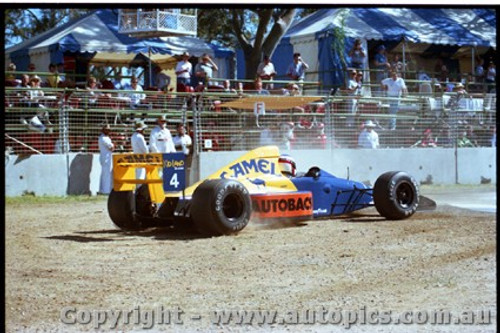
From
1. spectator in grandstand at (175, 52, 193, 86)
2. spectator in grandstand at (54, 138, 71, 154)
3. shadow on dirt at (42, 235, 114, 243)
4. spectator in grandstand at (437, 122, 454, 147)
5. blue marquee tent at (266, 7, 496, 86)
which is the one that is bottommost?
shadow on dirt at (42, 235, 114, 243)

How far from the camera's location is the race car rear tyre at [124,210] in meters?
6.75

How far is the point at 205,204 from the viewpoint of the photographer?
6359 mm

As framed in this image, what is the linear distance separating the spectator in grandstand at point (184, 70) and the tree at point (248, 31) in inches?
12.1

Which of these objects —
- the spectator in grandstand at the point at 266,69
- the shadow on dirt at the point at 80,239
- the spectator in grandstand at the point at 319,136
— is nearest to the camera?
the spectator in grandstand at the point at 266,69

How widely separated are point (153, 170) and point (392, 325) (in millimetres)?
3543

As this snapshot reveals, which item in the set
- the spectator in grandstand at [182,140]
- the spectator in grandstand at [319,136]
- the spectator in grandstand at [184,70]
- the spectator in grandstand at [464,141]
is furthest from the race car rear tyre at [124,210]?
the spectator in grandstand at [464,141]

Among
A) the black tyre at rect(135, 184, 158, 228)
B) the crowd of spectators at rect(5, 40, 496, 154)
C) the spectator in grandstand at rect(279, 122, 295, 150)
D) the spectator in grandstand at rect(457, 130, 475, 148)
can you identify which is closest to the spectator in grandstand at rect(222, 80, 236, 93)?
the crowd of spectators at rect(5, 40, 496, 154)

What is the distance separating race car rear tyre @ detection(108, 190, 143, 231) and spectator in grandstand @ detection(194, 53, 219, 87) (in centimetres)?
195

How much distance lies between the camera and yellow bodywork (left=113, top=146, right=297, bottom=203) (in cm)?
651

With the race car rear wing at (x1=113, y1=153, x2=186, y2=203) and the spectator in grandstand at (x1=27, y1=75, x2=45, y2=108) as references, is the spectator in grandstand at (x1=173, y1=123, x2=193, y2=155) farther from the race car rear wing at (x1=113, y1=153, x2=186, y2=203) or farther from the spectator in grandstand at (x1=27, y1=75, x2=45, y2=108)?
the spectator in grandstand at (x1=27, y1=75, x2=45, y2=108)

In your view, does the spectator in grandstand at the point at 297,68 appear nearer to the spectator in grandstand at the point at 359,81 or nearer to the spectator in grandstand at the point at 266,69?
the spectator in grandstand at the point at 359,81

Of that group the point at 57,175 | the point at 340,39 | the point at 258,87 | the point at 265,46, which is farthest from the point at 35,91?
the point at 265,46

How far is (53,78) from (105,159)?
247 cm

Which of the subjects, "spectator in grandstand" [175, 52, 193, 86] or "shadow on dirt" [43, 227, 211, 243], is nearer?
"spectator in grandstand" [175, 52, 193, 86]
